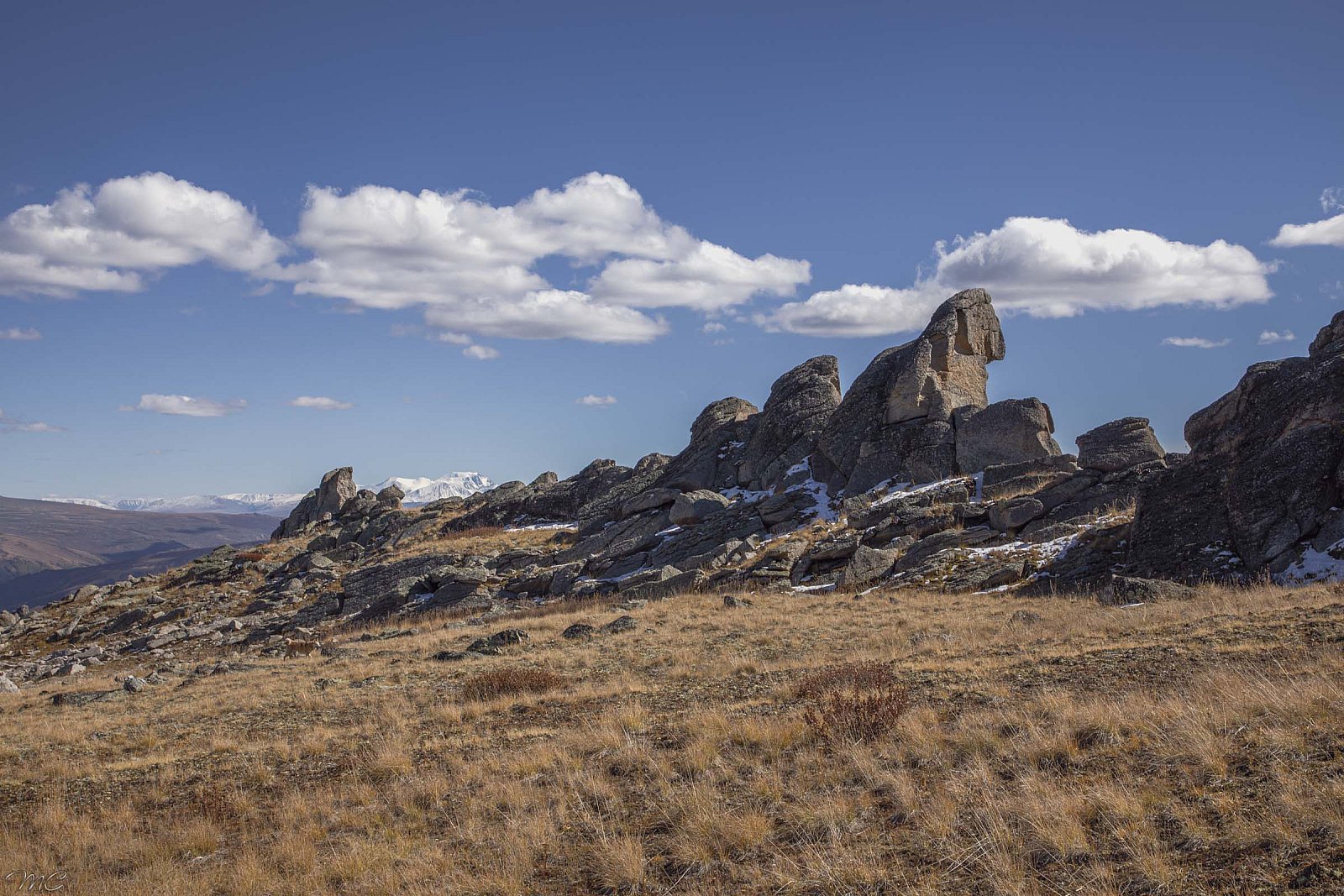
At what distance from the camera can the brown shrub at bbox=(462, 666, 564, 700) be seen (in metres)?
16.5

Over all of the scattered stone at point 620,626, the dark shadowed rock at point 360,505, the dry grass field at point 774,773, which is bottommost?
the scattered stone at point 620,626

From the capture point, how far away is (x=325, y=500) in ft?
292

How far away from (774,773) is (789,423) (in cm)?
4081

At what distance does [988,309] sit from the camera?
4422 centimetres

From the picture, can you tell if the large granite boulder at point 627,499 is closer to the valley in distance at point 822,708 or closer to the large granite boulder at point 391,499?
the valley in distance at point 822,708

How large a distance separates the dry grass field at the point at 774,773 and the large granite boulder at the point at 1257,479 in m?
3.59

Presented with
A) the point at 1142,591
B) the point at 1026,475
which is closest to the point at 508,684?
the point at 1142,591

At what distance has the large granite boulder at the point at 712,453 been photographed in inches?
1993

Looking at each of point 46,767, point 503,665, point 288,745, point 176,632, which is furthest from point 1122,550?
point 176,632

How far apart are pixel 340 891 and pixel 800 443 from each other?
41.8 m

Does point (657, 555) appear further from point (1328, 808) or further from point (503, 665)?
point (1328, 808)

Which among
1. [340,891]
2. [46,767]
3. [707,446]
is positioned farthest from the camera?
[707,446]

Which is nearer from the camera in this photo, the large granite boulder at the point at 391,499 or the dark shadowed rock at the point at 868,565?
the dark shadowed rock at the point at 868,565

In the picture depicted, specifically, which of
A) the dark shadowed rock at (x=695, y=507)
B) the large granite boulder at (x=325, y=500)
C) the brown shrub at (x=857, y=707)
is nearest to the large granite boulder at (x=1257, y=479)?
the brown shrub at (x=857, y=707)
